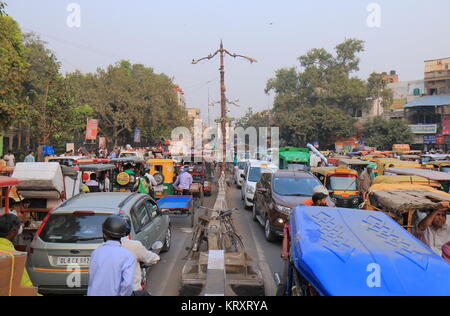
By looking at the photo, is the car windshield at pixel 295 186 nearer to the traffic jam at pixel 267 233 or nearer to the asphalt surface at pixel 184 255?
the traffic jam at pixel 267 233

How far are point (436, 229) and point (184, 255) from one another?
16.0 ft

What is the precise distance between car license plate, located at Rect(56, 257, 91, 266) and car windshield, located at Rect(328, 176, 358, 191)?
10.0 meters

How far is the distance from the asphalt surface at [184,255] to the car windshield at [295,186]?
1312 millimetres

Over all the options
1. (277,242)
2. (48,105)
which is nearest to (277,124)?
(48,105)

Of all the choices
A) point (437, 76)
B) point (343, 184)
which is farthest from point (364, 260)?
point (437, 76)

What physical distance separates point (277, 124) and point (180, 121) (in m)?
14.4

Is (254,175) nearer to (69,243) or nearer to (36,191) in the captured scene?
(36,191)

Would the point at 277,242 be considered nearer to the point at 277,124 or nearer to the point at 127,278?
the point at 127,278

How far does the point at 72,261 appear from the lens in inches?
216

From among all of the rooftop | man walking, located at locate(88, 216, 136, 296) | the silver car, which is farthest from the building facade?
man walking, located at locate(88, 216, 136, 296)

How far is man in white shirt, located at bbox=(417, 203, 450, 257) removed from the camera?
5.84 m

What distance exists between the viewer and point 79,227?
19.0 feet

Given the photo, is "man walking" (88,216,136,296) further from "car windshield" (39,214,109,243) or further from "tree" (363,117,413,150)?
"tree" (363,117,413,150)
